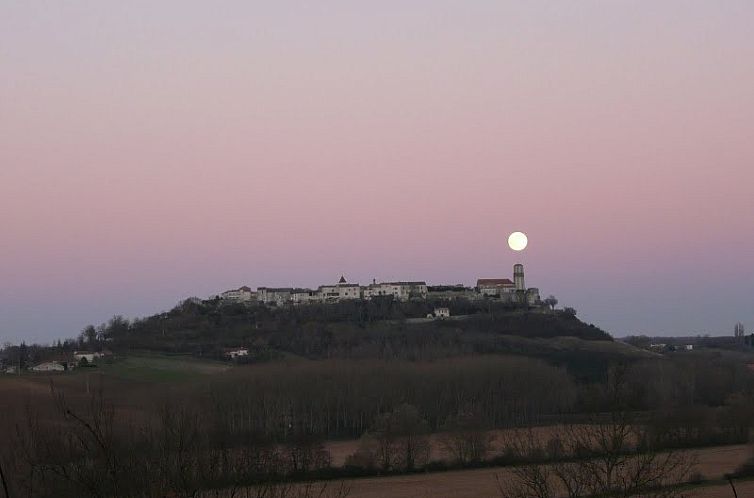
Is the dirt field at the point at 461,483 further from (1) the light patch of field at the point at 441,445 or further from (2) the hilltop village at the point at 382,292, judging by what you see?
(2) the hilltop village at the point at 382,292

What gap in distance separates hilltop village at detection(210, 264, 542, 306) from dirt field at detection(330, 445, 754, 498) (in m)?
115

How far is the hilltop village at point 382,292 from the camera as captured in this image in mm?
170000

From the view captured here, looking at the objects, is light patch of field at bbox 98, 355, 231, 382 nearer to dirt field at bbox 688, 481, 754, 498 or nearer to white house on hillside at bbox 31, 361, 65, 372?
white house on hillside at bbox 31, 361, 65, 372

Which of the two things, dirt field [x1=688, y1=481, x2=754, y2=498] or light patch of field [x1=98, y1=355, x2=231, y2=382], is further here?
light patch of field [x1=98, y1=355, x2=231, y2=382]

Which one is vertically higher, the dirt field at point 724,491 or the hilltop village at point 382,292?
the hilltop village at point 382,292

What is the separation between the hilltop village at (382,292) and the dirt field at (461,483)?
378 ft

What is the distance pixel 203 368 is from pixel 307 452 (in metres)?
57.1

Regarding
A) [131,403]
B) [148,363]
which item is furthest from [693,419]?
[148,363]

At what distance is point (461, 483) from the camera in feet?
154

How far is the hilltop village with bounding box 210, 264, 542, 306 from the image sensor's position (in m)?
170

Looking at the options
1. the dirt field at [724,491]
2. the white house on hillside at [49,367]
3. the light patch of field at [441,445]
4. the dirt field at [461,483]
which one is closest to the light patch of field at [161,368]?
the white house on hillside at [49,367]

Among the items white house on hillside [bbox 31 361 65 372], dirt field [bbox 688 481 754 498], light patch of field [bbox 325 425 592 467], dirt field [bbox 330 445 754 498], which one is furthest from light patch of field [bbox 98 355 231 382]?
dirt field [bbox 688 481 754 498]

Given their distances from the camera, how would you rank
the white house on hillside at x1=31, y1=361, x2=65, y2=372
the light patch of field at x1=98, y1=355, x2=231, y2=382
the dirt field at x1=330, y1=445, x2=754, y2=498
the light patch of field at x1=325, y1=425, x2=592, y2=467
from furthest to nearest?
the white house on hillside at x1=31, y1=361, x2=65, y2=372
the light patch of field at x1=98, y1=355, x2=231, y2=382
the light patch of field at x1=325, y1=425, x2=592, y2=467
the dirt field at x1=330, y1=445, x2=754, y2=498

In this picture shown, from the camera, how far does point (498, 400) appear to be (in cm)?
8538
